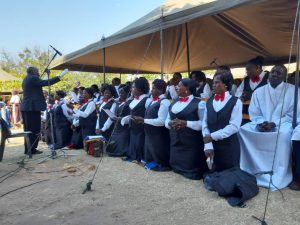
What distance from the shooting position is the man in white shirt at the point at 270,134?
178 inches

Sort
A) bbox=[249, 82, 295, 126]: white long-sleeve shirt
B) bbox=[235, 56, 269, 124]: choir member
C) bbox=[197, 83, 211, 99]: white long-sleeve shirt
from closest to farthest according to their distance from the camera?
bbox=[249, 82, 295, 126]: white long-sleeve shirt
bbox=[235, 56, 269, 124]: choir member
bbox=[197, 83, 211, 99]: white long-sleeve shirt

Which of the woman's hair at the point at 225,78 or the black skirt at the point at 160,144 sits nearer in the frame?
the woman's hair at the point at 225,78

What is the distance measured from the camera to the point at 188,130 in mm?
5133

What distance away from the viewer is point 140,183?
499 cm

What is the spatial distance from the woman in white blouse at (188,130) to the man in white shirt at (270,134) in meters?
0.66

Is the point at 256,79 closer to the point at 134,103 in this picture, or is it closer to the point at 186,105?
the point at 186,105

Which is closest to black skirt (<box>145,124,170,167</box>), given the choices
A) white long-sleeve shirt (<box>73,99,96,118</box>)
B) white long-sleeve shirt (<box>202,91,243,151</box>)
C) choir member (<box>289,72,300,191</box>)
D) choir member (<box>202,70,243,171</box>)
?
choir member (<box>202,70,243,171</box>)

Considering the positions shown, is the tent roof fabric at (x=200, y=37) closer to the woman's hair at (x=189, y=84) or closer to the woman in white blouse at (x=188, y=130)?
the woman's hair at (x=189, y=84)

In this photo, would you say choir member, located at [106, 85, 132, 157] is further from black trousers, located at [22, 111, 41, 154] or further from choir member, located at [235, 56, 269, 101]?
choir member, located at [235, 56, 269, 101]

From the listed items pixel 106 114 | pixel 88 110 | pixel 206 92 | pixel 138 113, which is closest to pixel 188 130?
pixel 138 113

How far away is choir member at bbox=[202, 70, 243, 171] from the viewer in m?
4.56

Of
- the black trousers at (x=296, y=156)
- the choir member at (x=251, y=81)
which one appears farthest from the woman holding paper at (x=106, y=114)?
the black trousers at (x=296, y=156)

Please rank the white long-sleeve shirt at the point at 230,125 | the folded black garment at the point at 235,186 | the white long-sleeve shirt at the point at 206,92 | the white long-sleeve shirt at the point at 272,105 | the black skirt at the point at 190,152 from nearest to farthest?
1. the folded black garment at the point at 235,186
2. the white long-sleeve shirt at the point at 230,125
3. the white long-sleeve shirt at the point at 272,105
4. the black skirt at the point at 190,152
5. the white long-sleeve shirt at the point at 206,92

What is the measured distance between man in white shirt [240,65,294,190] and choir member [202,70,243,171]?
0.81ft
